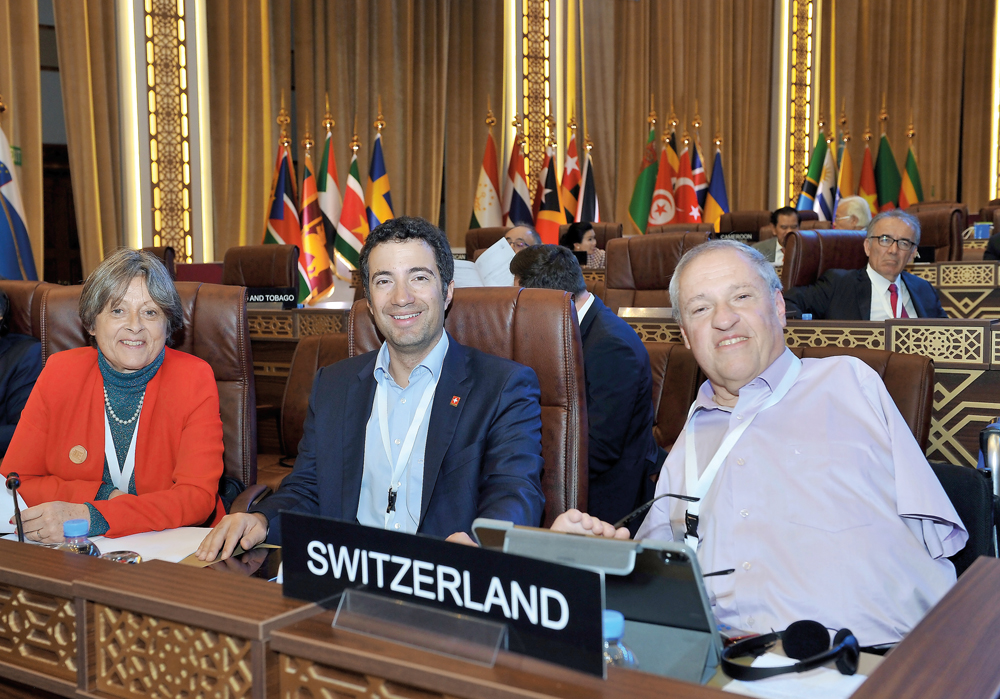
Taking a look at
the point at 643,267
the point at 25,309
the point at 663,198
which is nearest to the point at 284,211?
the point at 643,267

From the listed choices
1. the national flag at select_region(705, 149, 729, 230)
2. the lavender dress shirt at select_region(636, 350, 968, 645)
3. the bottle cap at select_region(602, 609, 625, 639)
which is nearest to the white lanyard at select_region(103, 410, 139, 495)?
the lavender dress shirt at select_region(636, 350, 968, 645)

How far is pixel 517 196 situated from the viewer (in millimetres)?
9164

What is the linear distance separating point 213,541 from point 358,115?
7699 mm

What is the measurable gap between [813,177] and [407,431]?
32.1ft

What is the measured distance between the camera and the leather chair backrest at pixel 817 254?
405cm

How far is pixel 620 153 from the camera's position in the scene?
10.4 metres

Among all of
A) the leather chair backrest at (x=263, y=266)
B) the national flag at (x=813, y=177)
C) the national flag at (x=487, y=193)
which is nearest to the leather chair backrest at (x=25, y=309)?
the leather chair backrest at (x=263, y=266)

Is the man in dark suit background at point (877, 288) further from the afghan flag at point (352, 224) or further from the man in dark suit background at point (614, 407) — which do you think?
the afghan flag at point (352, 224)

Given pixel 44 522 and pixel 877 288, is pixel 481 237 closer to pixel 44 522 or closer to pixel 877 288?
pixel 877 288

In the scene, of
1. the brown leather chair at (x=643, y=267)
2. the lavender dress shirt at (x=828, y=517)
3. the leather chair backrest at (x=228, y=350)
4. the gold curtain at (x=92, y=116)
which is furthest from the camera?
the gold curtain at (x=92, y=116)

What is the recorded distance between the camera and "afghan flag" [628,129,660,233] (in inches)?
384

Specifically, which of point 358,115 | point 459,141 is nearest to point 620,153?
point 459,141

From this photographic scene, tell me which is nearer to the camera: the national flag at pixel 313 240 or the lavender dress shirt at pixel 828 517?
the lavender dress shirt at pixel 828 517

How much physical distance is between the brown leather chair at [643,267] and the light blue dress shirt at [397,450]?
330 cm
